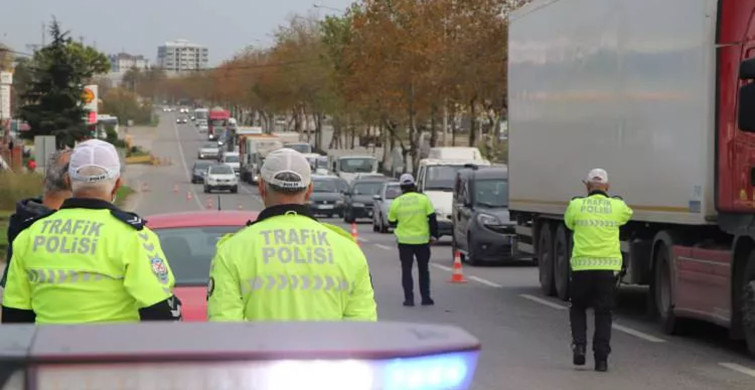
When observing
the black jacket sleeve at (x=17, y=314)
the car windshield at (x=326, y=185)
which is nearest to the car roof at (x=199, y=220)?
the black jacket sleeve at (x=17, y=314)

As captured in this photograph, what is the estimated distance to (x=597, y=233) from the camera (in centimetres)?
1284

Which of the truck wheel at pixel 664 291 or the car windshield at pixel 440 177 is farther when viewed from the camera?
the car windshield at pixel 440 177

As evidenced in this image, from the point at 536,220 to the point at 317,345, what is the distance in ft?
62.1

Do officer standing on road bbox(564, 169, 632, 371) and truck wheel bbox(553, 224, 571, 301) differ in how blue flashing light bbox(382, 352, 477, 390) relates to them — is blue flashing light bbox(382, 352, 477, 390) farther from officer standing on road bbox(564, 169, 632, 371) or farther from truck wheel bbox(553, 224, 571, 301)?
truck wheel bbox(553, 224, 571, 301)

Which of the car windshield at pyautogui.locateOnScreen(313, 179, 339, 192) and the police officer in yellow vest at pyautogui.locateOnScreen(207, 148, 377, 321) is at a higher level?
the police officer in yellow vest at pyautogui.locateOnScreen(207, 148, 377, 321)

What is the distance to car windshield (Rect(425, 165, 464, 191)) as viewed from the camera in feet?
120

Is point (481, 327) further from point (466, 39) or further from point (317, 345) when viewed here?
point (466, 39)

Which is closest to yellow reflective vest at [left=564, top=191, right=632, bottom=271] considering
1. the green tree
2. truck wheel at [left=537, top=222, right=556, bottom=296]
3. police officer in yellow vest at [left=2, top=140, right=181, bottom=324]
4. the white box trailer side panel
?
the white box trailer side panel

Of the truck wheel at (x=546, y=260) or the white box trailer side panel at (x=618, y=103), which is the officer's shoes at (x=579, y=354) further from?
the truck wheel at (x=546, y=260)

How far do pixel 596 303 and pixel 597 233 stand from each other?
2.09 feet

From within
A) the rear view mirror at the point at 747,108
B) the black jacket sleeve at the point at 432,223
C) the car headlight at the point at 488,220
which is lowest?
the car headlight at the point at 488,220

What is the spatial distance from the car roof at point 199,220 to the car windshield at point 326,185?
42165 millimetres

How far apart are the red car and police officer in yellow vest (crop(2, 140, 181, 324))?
3.86 metres

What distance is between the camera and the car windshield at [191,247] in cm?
965
